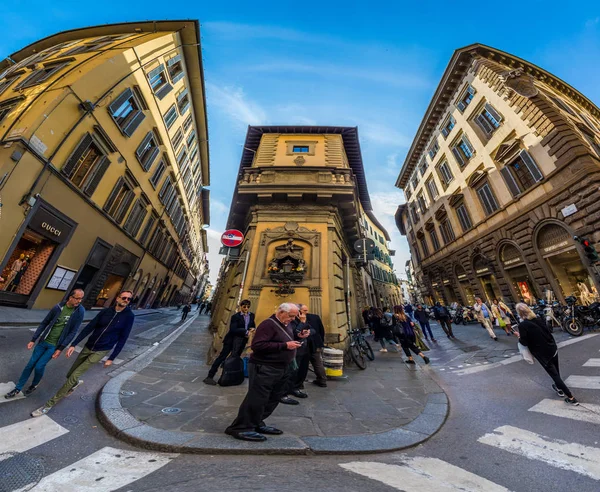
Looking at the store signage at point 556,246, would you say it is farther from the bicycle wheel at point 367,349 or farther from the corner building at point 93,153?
the corner building at point 93,153

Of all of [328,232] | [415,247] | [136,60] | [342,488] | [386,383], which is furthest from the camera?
[415,247]

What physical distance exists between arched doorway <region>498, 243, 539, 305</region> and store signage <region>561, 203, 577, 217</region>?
2.97m

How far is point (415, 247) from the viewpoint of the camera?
26.4 meters

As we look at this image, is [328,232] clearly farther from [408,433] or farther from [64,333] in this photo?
[64,333]

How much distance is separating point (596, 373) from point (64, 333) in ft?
31.1

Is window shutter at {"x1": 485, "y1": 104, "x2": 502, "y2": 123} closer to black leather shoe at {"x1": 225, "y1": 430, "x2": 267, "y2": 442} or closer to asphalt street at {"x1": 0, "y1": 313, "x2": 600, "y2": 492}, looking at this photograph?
asphalt street at {"x1": 0, "y1": 313, "x2": 600, "y2": 492}

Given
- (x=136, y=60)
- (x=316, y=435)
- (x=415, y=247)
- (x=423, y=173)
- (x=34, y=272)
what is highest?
(x=423, y=173)

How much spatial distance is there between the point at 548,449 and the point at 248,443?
130 inches

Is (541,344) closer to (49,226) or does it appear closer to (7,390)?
(7,390)

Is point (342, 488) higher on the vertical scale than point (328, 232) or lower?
lower

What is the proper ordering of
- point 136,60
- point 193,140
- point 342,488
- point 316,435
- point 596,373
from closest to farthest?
point 342,488
point 316,435
point 596,373
point 136,60
point 193,140

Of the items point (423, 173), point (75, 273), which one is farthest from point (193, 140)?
point (423, 173)

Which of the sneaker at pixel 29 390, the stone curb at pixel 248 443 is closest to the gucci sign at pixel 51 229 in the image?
the sneaker at pixel 29 390

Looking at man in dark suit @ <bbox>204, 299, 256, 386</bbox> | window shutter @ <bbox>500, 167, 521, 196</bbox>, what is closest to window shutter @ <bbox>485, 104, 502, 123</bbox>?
window shutter @ <bbox>500, 167, 521, 196</bbox>
